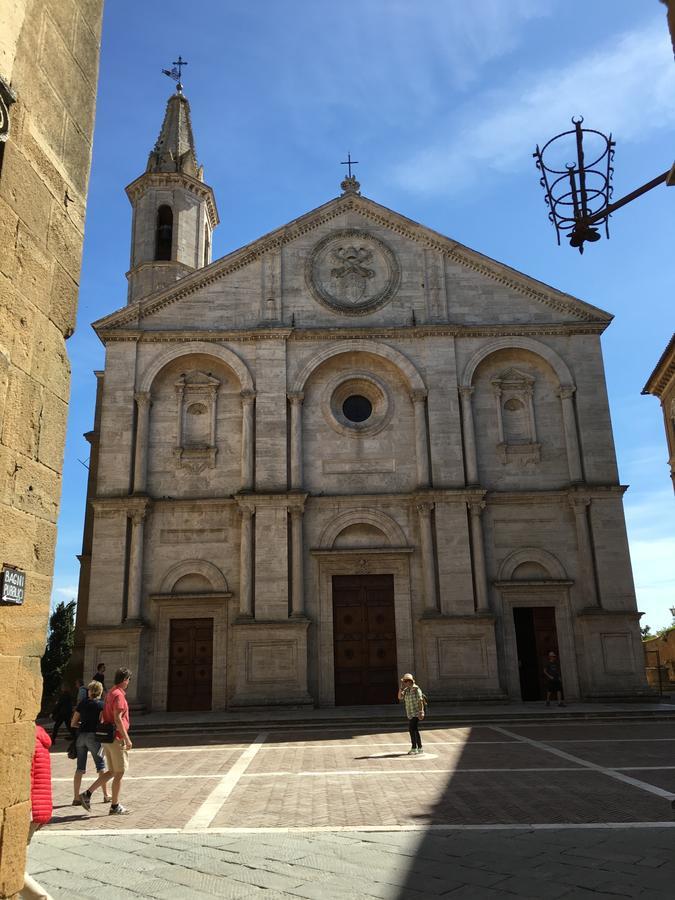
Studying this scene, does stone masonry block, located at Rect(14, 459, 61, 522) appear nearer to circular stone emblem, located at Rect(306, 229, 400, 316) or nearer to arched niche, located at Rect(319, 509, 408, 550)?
arched niche, located at Rect(319, 509, 408, 550)

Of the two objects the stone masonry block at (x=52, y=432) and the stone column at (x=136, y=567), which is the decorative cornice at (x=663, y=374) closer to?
the stone column at (x=136, y=567)

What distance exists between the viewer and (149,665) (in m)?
22.8

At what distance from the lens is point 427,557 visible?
77.1 ft

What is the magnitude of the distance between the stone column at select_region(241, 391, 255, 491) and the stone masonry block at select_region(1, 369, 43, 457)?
59.9ft

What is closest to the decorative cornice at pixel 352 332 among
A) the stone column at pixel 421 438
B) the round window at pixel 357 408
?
the round window at pixel 357 408

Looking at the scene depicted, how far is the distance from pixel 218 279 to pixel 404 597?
12.6 m

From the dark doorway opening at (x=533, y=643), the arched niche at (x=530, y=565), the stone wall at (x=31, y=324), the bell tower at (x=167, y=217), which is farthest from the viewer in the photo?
the bell tower at (x=167, y=217)

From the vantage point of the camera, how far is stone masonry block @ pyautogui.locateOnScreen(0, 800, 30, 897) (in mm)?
4824

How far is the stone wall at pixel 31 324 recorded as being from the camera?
5.11m

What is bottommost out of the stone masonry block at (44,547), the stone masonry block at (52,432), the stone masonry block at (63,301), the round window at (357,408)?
the stone masonry block at (44,547)

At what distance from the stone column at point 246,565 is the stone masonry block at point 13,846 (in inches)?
702

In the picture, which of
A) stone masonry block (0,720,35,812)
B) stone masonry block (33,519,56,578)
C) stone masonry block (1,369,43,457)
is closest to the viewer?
stone masonry block (0,720,35,812)

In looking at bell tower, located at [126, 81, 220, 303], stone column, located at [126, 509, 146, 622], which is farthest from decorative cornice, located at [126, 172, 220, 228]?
stone column, located at [126, 509, 146, 622]

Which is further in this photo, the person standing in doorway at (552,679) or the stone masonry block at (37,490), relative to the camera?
the person standing in doorway at (552,679)
